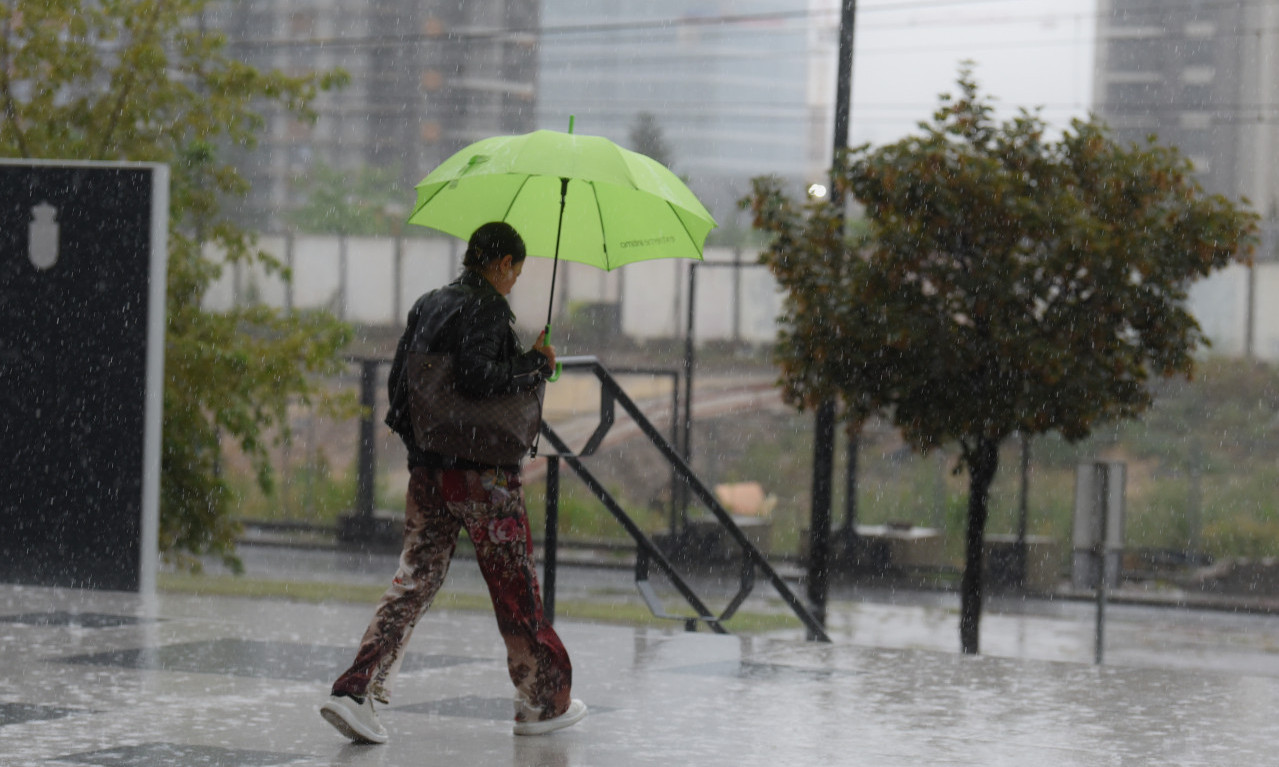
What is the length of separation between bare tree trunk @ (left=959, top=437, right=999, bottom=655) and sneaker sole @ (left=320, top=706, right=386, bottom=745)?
8.11 m

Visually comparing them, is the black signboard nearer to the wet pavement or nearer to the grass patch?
the wet pavement

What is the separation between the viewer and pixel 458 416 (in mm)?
5086

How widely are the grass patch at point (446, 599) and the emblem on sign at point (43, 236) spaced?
21.9ft

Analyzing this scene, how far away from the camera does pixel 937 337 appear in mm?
12242

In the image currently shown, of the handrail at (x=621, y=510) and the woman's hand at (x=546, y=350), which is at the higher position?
the woman's hand at (x=546, y=350)

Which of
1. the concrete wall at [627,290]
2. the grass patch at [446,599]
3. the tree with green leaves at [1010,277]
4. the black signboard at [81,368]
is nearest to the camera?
the black signboard at [81,368]

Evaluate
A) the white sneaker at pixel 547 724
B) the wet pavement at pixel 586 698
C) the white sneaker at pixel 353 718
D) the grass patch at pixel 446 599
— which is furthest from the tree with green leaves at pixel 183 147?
the white sneaker at pixel 353 718

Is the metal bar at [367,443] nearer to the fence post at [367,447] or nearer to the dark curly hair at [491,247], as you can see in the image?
the fence post at [367,447]

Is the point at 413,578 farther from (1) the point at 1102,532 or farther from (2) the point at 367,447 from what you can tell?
(2) the point at 367,447

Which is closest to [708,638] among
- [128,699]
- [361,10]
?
[128,699]

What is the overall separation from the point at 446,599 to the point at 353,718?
1269 cm

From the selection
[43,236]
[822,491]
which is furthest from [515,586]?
[822,491]

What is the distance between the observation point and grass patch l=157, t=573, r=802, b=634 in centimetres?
1591

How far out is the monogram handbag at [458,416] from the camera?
5.08 metres
